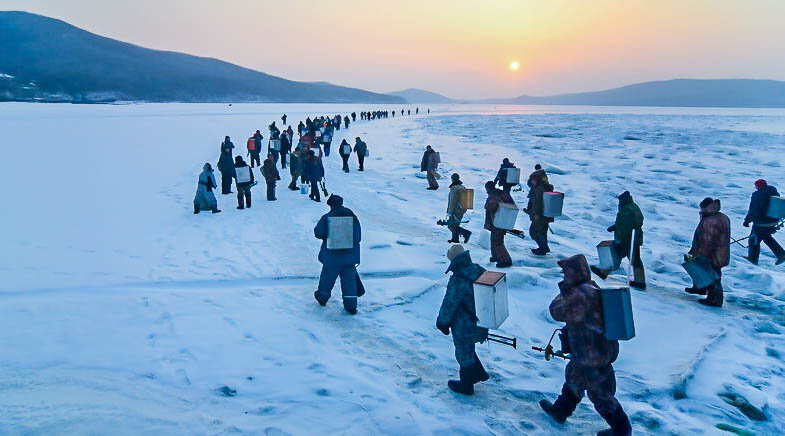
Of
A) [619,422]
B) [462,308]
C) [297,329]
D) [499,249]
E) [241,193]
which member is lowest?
[297,329]

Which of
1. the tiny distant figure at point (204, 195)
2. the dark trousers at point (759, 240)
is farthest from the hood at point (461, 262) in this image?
the tiny distant figure at point (204, 195)

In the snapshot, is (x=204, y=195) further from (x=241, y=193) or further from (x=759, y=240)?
(x=759, y=240)

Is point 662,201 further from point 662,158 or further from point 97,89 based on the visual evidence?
point 97,89

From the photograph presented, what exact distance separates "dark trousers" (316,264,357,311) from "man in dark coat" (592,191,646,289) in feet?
12.5

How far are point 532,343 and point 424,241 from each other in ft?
13.9

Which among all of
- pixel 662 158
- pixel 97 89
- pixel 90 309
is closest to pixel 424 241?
pixel 90 309

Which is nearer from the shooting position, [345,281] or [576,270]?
[576,270]

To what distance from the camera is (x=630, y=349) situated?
5715 mm

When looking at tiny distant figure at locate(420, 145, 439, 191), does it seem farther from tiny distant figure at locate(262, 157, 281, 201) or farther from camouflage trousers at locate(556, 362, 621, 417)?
camouflage trousers at locate(556, 362, 621, 417)

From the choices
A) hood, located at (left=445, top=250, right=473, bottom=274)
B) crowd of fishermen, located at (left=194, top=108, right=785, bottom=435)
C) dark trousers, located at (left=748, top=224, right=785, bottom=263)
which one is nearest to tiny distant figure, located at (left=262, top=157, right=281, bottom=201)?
crowd of fishermen, located at (left=194, top=108, right=785, bottom=435)

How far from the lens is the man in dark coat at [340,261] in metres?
5.96

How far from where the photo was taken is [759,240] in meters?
8.73

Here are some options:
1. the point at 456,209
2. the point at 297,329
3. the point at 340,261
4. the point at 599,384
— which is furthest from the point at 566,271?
the point at 456,209

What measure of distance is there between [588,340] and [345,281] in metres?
3.26
